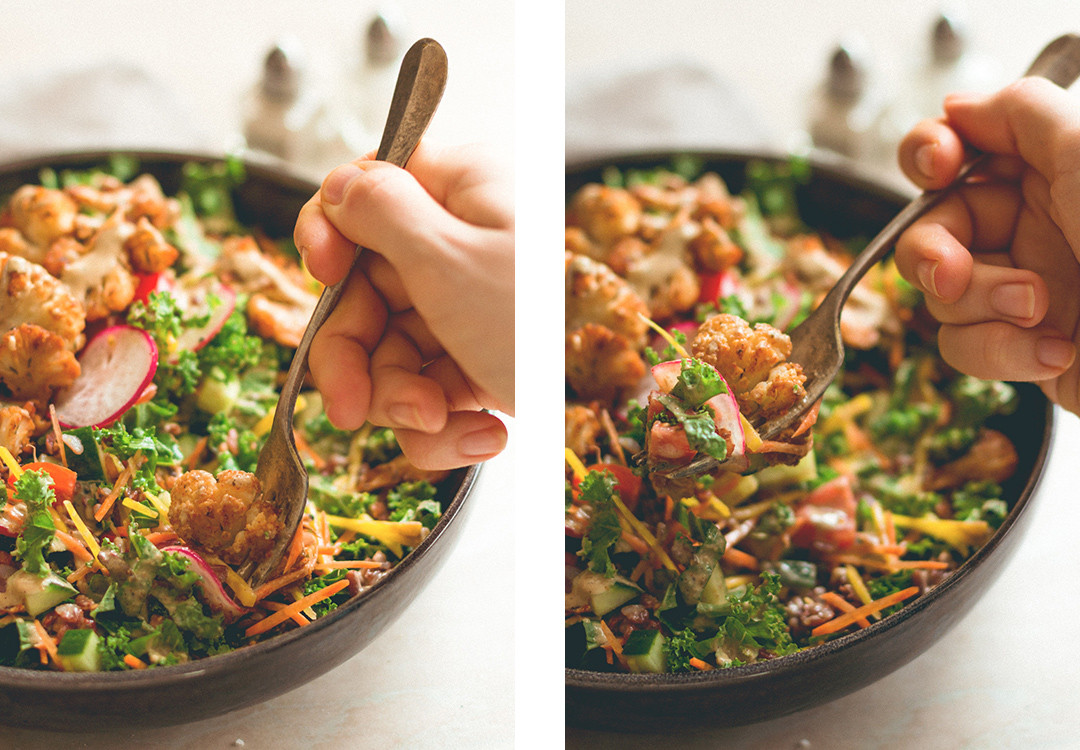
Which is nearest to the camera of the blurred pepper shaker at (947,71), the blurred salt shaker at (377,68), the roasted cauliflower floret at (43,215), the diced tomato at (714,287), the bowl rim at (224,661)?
the bowl rim at (224,661)

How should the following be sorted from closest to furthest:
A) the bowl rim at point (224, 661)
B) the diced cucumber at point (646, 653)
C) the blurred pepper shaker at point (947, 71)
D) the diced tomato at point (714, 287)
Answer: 1. the bowl rim at point (224, 661)
2. the diced cucumber at point (646, 653)
3. the diced tomato at point (714, 287)
4. the blurred pepper shaker at point (947, 71)

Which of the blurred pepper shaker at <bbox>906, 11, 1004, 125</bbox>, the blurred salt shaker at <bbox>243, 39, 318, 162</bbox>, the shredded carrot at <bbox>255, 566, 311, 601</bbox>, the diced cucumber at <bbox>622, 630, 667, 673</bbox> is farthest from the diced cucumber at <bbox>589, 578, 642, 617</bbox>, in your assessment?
the blurred pepper shaker at <bbox>906, 11, 1004, 125</bbox>

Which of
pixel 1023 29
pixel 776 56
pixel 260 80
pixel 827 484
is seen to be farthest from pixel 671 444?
pixel 1023 29

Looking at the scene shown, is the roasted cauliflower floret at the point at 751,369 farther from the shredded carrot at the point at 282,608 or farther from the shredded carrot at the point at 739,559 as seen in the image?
the shredded carrot at the point at 282,608

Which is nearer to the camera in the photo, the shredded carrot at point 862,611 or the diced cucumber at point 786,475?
the shredded carrot at point 862,611

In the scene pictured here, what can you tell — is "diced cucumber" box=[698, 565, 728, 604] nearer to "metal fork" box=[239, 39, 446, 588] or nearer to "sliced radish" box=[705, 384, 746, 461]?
"sliced radish" box=[705, 384, 746, 461]

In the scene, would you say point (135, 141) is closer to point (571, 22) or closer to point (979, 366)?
point (571, 22)

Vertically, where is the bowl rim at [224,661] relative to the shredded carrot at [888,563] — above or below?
above

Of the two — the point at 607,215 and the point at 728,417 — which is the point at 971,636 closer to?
the point at 728,417

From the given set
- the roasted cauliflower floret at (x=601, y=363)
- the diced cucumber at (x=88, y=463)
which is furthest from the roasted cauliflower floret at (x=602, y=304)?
the diced cucumber at (x=88, y=463)
